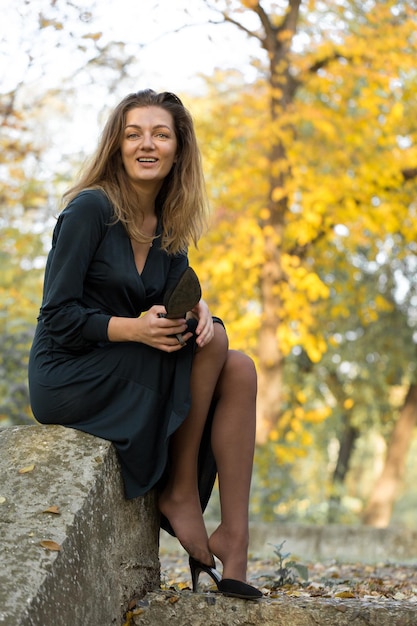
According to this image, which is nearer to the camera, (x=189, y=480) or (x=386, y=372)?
(x=189, y=480)

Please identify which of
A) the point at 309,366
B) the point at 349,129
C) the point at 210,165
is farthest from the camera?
the point at 309,366

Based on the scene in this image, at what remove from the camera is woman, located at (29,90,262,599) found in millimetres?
2848

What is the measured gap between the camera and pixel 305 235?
354 inches

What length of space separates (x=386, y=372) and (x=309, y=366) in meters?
1.25

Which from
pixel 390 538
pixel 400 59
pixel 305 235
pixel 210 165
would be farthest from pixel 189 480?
pixel 210 165

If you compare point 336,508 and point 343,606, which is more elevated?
point 343,606

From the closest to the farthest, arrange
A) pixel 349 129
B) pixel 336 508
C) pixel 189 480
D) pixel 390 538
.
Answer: pixel 189 480
pixel 390 538
pixel 349 129
pixel 336 508

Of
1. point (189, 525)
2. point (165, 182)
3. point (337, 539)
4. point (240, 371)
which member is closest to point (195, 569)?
point (189, 525)

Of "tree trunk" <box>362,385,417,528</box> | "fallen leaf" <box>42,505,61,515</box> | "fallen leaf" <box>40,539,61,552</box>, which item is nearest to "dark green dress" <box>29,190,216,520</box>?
"fallen leaf" <box>42,505,61,515</box>

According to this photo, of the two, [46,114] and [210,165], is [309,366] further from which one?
[46,114]

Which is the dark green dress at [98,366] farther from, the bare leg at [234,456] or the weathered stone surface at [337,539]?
the weathered stone surface at [337,539]

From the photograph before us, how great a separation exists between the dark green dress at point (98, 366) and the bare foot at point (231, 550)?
276mm

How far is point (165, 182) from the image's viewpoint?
3443 millimetres

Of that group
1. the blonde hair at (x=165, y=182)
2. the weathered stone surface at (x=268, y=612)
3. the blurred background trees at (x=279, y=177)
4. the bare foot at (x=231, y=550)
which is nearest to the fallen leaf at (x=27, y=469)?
the weathered stone surface at (x=268, y=612)
